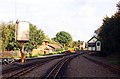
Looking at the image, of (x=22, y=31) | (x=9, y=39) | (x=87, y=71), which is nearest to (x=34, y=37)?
(x=9, y=39)

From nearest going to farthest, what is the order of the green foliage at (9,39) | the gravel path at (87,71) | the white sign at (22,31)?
the gravel path at (87,71) → the white sign at (22,31) → the green foliage at (9,39)

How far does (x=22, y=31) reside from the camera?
51062 mm

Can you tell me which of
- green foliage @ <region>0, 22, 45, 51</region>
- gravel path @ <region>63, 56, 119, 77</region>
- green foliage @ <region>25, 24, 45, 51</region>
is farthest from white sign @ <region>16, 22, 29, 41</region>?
green foliage @ <region>25, 24, 45, 51</region>

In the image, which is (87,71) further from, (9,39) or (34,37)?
(34,37)

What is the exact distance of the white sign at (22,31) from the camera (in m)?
51.1

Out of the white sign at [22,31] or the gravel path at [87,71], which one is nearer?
the gravel path at [87,71]

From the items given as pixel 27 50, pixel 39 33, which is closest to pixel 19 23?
pixel 27 50

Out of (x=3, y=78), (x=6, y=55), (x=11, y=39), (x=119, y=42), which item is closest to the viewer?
(x=3, y=78)

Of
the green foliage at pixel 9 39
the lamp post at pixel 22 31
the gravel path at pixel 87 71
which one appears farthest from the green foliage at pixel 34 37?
the gravel path at pixel 87 71

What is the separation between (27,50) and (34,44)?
3.70m

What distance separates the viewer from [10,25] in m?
83.6

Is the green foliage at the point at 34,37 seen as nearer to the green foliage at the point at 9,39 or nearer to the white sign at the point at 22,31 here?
the green foliage at the point at 9,39

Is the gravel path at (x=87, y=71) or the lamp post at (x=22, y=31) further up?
the lamp post at (x=22, y=31)

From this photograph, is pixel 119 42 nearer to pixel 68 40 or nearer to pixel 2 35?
pixel 2 35
